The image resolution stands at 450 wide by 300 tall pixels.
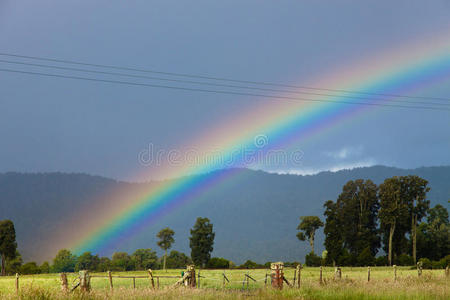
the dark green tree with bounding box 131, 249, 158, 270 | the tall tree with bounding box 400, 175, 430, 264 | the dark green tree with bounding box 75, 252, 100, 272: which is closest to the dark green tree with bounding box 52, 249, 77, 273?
Answer: the dark green tree with bounding box 75, 252, 100, 272

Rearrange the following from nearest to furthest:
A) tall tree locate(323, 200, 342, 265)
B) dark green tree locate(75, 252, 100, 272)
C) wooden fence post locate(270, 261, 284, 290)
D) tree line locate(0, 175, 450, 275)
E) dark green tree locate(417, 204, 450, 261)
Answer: wooden fence post locate(270, 261, 284, 290) < tree line locate(0, 175, 450, 275) < tall tree locate(323, 200, 342, 265) < dark green tree locate(417, 204, 450, 261) < dark green tree locate(75, 252, 100, 272)

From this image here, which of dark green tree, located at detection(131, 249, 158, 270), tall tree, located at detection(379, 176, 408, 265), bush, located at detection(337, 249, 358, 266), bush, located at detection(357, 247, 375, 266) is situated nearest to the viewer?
bush, located at detection(357, 247, 375, 266)

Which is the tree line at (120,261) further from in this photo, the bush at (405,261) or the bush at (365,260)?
the bush at (405,261)

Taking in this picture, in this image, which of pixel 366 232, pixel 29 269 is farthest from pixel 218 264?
pixel 366 232

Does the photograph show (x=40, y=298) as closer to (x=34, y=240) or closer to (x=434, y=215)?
(x=434, y=215)

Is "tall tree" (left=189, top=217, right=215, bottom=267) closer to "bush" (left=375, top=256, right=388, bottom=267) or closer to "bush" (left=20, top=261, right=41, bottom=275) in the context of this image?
"bush" (left=20, top=261, right=41, bottom=275)

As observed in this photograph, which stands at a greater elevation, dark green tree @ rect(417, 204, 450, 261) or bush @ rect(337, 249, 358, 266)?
dark green tree @ rect(417, 204, 450, 261)

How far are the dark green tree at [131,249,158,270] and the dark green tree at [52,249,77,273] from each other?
16.1 m

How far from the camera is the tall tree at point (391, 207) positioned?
69.1m

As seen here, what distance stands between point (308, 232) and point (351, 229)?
8.54 meters

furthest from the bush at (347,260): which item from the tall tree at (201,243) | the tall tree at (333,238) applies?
the tall tree at (201,243)

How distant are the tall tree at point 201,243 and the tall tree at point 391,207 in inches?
1144

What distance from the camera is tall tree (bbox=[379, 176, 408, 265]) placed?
69062mm

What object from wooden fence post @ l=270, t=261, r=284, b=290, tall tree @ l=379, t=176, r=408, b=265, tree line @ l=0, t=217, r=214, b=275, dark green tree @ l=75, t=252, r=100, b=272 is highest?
tall tree @ l=379, t=176, r=408, b=265
